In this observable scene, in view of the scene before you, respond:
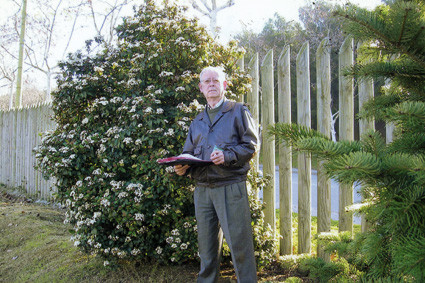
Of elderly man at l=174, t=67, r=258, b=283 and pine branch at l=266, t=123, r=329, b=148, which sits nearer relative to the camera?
pine branch at l=266, t=123, r=329, b=148

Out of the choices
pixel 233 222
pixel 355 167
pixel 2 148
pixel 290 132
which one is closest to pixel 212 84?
pixel 233 222

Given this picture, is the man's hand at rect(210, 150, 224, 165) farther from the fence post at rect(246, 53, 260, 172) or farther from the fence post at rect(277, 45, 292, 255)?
the fence post at rect(246, 53, 260, 172)

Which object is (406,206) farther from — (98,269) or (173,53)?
(98,269)

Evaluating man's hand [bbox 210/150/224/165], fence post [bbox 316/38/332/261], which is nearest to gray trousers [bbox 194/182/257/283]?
man's hand [bbox 210/150/224/165]

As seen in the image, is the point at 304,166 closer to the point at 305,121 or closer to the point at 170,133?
the point at 305,121

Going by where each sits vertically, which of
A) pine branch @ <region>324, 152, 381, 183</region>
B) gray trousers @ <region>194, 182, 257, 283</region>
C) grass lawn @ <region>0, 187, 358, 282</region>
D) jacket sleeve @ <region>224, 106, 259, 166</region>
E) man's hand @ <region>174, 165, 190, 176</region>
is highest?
jacket sleeve @ <region>224, 106, 259, 166</region>

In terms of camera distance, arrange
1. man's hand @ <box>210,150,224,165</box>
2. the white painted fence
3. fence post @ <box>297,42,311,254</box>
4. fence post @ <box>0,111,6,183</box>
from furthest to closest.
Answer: fence post @ <box>0,111,6,183</box>
the white painted fence
fence post @ <box>297,42,311,254</box>
man's hand @ <box>210,150,224,165</box>

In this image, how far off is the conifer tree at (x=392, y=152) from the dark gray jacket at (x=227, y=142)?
109 centimetres

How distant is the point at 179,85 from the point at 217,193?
1419 mm

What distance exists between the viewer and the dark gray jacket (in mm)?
2783

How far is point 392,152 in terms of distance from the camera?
1.40 m

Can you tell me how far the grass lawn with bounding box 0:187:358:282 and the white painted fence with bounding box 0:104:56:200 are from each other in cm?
222

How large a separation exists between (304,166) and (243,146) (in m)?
1.43

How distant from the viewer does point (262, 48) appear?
2159 cm
